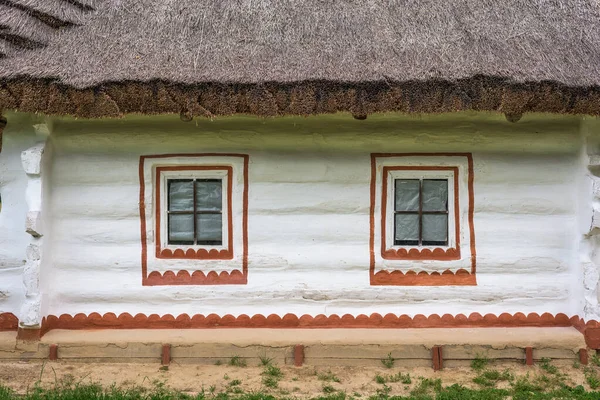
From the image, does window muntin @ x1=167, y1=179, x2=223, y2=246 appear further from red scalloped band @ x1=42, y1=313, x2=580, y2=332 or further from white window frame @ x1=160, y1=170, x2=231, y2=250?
red scalloped band @ x1=42, y1=313, x2=580, y2=332

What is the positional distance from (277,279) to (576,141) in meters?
3.01

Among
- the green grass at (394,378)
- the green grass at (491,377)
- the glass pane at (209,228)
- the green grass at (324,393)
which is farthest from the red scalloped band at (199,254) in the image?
the green grass at (491,377)

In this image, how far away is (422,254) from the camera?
4.85 meters

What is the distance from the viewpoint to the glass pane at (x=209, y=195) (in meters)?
4.93

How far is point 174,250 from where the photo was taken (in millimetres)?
4883

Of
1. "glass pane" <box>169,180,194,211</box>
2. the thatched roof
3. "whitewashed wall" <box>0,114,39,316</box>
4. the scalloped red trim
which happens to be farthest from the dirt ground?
the thatched roof

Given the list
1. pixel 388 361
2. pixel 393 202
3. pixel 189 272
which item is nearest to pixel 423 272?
pixel 393 202

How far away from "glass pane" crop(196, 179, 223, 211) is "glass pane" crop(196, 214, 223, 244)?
0.25 feet

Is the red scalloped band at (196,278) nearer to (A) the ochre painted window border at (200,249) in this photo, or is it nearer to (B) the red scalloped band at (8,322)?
(A) the ochre painted window border at (200,249)

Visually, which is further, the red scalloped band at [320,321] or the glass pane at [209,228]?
the glass pane at [209,228]

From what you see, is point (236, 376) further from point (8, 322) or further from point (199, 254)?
point (8, 322)

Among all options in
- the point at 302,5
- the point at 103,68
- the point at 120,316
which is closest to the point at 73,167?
the point at 103,68

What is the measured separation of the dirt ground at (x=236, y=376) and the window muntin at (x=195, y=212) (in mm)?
1153

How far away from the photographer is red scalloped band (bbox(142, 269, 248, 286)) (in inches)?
190
